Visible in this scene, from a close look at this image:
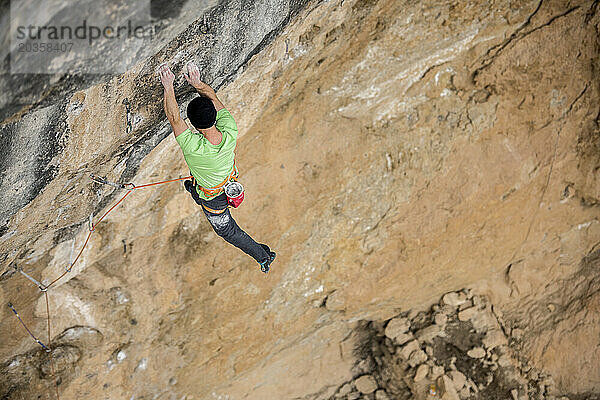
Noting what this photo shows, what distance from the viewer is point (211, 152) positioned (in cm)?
331

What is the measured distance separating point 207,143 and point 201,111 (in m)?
0.29

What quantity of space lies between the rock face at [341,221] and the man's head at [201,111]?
0.89 feet

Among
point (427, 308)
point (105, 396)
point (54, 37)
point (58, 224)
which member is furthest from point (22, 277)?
point (427, 308)

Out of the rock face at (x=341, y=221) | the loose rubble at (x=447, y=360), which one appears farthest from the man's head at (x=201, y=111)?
the loose rubble at (x=447, y=360)

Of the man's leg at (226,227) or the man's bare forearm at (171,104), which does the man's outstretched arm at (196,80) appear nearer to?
the man's bare forearm at (171,104)

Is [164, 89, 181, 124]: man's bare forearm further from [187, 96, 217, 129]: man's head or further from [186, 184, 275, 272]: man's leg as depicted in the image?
[186, 184, 275, 272]: man's leg

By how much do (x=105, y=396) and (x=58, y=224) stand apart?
199cm

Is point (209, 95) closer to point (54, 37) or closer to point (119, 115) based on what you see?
point (119, 115)

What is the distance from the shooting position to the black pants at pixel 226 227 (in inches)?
153

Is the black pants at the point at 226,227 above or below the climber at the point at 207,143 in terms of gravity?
below

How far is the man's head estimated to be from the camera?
3.01 metres

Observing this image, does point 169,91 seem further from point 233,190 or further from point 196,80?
point 233,190

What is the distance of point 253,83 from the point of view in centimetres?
401

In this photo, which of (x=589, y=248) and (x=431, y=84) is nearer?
(x=431, y=84)
